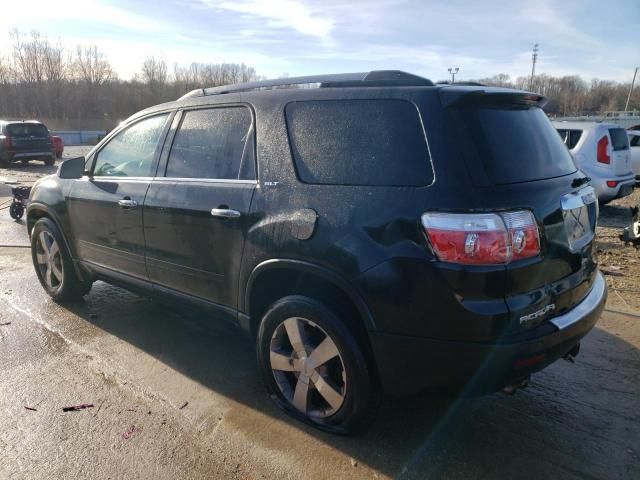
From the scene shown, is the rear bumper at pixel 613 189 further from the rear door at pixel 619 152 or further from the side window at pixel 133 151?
the side window at pixel 133 151

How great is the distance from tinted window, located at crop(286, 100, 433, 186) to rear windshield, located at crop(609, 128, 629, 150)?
27.7ft

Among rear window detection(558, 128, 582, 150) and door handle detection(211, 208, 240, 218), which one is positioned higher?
rear window detection(558, 128, 582, 150)

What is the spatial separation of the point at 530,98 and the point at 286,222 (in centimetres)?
154

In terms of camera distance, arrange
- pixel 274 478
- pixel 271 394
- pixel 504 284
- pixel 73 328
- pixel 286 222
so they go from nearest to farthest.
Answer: pixel 504 284, pixel 274 478, pixel 286 222, pixel 271 394, pixel 73 328

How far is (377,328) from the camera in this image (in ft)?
7.88

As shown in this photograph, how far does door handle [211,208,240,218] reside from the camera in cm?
297

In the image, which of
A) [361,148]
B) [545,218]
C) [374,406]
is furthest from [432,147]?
[374,406]

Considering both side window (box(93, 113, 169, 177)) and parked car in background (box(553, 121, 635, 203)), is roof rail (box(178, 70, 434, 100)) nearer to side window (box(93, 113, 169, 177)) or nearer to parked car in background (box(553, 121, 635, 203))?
side window (box(93, 113, 169, 177))

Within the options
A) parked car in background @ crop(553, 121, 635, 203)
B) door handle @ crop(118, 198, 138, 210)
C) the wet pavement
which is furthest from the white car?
door handle @ crop(118, 198, 138, 210)

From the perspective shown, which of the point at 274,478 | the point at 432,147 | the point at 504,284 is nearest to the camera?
the point at 504,284

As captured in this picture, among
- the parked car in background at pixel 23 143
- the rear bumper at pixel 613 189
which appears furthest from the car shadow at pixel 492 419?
the parked car in background at pixel 23 143

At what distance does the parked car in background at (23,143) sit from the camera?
60.5 feet

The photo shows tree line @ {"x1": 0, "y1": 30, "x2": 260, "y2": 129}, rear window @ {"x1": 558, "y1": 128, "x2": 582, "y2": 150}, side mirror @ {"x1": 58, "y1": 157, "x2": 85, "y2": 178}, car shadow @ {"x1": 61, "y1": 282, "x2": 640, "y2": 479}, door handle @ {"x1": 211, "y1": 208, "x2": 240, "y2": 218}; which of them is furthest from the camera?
tree line @ {"x1": 0, "y1": 30, "x2": 260, "y2": 129}

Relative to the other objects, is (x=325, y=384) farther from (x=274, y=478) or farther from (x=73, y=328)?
(x=73, y=328)
